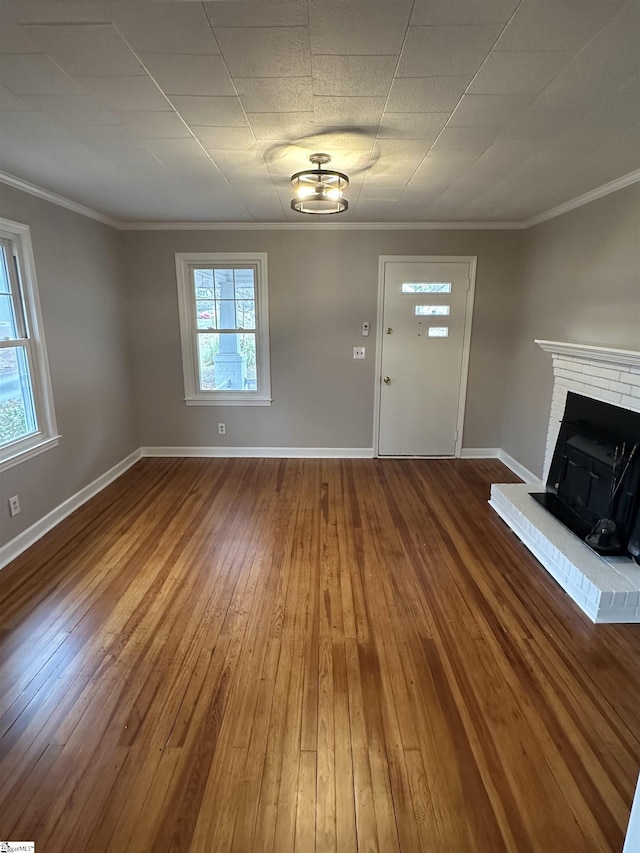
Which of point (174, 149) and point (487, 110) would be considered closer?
point (487, 110)

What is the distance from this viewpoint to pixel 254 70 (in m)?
1.51

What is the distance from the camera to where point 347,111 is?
5.97 ft

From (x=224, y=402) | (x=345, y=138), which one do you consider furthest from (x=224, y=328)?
(x=345, y=138)

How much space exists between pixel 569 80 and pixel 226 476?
372 cm

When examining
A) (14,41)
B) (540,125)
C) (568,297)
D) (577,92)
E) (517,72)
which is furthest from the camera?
(568,297)

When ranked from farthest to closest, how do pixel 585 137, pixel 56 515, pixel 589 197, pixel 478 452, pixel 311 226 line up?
pixel 478 452, pixel 311 226, pixel 56 515, pixel 589 197, pixel 585 137

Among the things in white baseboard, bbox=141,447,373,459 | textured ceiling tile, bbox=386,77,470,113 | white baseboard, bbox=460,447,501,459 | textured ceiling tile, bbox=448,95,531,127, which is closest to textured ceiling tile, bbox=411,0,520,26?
textured ceiling tile, bbox=386,77,470,113

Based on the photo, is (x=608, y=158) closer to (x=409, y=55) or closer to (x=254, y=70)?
(x=409, y=55)

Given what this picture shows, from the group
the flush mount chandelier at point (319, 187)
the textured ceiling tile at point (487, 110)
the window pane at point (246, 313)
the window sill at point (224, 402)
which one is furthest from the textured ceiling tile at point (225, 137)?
the window sill at point (224, 402)

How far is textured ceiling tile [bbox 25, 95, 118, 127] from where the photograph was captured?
172 cm

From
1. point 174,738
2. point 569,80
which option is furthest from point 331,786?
point 569,80

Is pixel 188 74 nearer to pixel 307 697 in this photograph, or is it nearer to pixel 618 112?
pixel 618 112

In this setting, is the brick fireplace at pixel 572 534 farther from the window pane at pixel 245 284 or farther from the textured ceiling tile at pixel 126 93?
the window pane at pixel 245 284

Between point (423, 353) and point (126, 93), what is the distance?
11.1 ft
